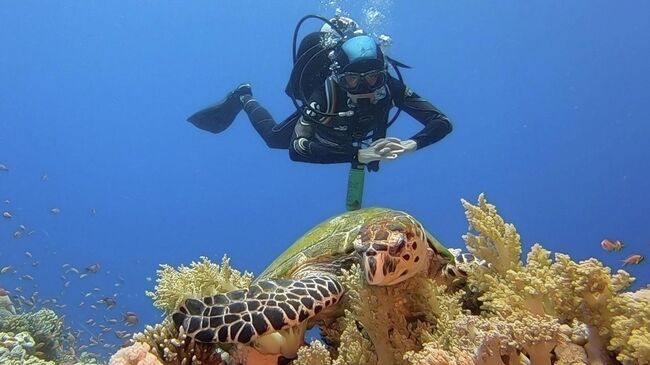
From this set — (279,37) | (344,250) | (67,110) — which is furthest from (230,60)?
(344,250)

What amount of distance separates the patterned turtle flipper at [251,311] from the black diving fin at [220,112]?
662 cm

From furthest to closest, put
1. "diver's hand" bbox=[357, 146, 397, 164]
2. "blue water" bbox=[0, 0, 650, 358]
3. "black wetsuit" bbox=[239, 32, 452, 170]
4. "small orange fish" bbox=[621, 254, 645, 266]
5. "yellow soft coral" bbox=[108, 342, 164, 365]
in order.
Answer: "blue water" bbox=[0, 0, 650, 358] → "small orange fish" bbox=[621, 254, 645, 266] → "black wetsuit" bbox=[239, 32, 452, 170] → "diver's hand" bbox=[357, 146, 397, 164] → "yellow soft coral" bbox=[108, 342, 164, 365]

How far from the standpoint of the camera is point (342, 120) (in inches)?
232

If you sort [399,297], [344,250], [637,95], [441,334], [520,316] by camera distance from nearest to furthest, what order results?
[520,316]
[441,334]
[399,297]
[344,250]
[637,95]

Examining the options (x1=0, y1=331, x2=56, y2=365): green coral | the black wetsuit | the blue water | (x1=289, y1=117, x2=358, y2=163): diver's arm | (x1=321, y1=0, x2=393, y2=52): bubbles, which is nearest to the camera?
(x1=0, y1=331, x2=56, y2=365): green coral

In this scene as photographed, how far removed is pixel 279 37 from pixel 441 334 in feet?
246

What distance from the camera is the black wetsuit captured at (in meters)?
5.79

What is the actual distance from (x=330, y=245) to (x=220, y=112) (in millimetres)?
6195

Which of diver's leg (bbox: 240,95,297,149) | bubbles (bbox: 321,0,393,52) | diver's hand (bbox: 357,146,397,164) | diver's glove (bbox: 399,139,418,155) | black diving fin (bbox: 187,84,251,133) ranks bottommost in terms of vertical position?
diver's hand (bbox: 357,146,397,164)

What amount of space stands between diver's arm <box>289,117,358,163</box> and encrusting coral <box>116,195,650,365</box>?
236 centimetres

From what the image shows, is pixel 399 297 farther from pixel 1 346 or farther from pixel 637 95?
pixel 637 95

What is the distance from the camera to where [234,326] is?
8.75ft

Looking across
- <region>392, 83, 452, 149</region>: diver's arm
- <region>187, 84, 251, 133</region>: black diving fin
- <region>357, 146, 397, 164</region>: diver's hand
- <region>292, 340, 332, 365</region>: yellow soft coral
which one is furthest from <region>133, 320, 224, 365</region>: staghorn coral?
<region>187, 84, 251, 133</region>: black diving fin

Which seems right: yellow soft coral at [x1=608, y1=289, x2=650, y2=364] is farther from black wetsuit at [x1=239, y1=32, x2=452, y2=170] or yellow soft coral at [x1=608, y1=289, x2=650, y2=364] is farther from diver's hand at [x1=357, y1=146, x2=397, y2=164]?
black wetsuit at [x1=239, y1=32, x2=452, y2=170]
